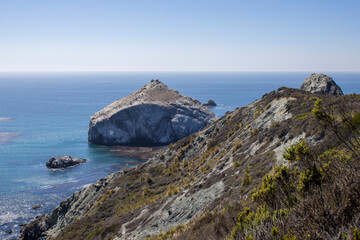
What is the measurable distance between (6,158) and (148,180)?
65.3 m

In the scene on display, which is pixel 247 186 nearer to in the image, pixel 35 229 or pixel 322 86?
pixel 35 229

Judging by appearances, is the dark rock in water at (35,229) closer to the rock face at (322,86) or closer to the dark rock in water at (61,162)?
the dark rock in water at (61,162)

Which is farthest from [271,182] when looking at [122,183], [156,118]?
[156,118]

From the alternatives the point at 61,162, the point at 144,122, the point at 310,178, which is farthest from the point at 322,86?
the point at 144,122

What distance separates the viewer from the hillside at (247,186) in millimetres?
8289

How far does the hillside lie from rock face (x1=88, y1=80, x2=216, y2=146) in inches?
2589

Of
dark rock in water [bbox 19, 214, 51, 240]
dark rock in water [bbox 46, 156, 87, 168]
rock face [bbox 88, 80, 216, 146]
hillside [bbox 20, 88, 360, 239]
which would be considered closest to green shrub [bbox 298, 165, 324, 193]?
hillside [bbox 20, 88, 360, 239]

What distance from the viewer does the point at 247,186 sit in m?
18.2

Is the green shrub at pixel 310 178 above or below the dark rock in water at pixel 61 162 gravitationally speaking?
above

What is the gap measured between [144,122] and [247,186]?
9695 cm

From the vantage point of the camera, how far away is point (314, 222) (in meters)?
7.58

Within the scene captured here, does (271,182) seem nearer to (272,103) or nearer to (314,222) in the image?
(314,222)

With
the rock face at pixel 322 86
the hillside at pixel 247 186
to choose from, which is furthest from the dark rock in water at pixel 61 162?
the rock face at pixel 322 86

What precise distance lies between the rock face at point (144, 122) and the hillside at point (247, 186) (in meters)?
65.8
